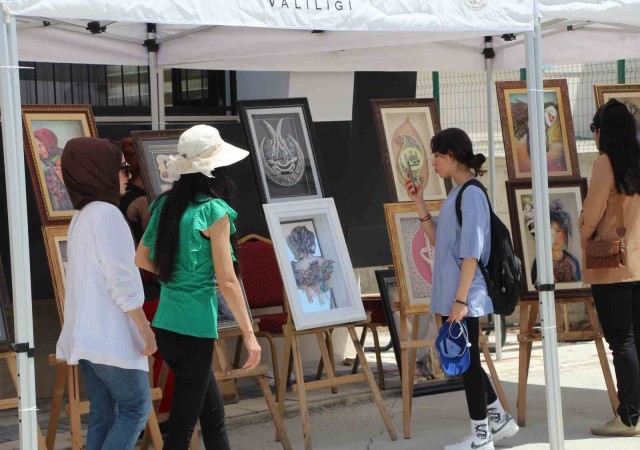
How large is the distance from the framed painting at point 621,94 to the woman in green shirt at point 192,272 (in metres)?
3.43

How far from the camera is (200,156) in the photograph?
429cm

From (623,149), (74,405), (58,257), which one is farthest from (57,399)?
(623,149)

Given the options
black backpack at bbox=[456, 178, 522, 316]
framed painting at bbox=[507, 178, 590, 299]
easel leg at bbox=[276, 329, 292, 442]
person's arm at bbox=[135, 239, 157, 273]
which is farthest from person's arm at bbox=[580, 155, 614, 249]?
person's arm at bbox=[135, 239, 157, 273]

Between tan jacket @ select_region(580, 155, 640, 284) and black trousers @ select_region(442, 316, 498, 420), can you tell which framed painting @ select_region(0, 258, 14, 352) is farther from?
tan jacket @ select_region(580, 155, 640, 284)

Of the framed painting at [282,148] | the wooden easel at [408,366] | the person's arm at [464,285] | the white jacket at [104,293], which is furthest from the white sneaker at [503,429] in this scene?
the white jacket at [104,293]

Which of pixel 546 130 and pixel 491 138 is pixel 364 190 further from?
pixel 546 130

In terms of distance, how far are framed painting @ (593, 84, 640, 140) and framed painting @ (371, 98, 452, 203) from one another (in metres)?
1.12

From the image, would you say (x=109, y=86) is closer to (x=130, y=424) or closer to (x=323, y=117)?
(x=323, y=117)

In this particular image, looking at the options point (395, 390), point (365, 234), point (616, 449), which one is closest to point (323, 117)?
point (365, 234)

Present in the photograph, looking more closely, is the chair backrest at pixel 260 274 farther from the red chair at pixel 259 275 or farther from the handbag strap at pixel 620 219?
the handbag strap at pixel 620 219

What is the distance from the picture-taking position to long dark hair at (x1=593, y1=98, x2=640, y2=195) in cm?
580

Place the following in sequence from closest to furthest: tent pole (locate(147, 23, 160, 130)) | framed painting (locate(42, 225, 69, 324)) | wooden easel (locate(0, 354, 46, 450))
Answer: wooden easel (locate(0, 354, 46, 450)), framed painting (locate(42, 225, 69, 324)), tent pole (locate(147, 23, 160, 130))

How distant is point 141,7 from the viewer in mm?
4133

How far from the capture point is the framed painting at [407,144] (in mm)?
6492
